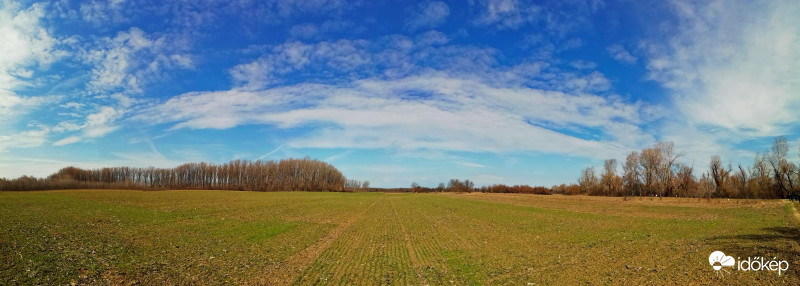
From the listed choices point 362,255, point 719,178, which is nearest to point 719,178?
point 719,178

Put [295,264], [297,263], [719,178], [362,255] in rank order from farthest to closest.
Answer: [719,178]
[362,255]
[297,263]
[295,264]

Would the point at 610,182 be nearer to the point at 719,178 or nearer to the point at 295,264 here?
the point at 719,178

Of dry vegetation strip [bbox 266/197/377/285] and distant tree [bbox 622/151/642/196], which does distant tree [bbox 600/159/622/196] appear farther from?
dry vegetation strip [bbox 266/197/377/285]

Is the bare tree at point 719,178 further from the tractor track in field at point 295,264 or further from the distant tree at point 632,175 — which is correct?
the tractor track in field at point 295,264

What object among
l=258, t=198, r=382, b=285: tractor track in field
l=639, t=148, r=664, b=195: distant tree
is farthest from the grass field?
l=639, t=148, r=664, b=195: distant tree

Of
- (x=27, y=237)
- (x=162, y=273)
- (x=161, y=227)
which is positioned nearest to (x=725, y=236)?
(x=162, y=273)

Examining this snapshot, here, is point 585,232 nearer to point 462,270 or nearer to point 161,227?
point 462,270

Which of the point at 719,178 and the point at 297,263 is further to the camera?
the point at 719,178

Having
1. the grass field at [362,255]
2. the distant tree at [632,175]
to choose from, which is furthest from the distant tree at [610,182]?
the grass field at [362,255]

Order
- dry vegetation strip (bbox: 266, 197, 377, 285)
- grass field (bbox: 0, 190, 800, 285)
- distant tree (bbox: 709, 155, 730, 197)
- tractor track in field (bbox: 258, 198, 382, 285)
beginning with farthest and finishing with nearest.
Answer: distant tree (bbox: 709, 155, 730, 197) < dry vegetation strip (bbox: 266, 197, 377, 285) < tractor track in field (bbox: 258, 198, 382, 285) < grass field (bbox: 0, 190, 800, 285)

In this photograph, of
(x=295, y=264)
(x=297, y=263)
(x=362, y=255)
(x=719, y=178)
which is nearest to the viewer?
(x=295, y=264)

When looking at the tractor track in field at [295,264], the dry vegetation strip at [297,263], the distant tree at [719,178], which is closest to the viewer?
the tractor track in field at [295,264]

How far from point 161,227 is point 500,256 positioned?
81.2 feet

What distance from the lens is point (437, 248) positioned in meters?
21.0
